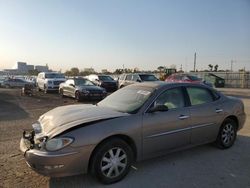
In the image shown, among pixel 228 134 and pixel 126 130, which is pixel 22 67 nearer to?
pixel 228 134

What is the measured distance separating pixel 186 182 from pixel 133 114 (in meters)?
1.34

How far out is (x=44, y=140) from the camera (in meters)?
3.87

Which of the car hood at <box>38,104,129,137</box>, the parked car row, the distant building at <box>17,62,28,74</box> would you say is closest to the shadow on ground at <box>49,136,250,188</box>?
the car hood at <box>38,104,129,137</box>

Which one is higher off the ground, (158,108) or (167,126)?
(158,108)

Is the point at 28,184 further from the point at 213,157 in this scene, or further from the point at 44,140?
the point at 213,157

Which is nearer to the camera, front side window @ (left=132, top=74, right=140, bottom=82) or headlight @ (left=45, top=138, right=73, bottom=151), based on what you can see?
headlight @ (left=45, top=138, right=73, bottom=151)

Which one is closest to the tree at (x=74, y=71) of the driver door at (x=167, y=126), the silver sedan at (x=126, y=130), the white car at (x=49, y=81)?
the white car at (x=49, y=81)

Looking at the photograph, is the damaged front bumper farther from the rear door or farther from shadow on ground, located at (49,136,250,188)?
the rear door

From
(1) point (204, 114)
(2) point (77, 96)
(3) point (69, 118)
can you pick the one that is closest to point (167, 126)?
(1) point (204, 114)

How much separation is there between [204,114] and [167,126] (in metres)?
1.11

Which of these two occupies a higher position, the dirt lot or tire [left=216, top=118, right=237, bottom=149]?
tire [left=216, top=118, right=237, bottom=149]

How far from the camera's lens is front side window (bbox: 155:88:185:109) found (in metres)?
4.93

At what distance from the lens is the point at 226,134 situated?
19.5 ft

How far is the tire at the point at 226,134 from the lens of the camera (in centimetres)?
587
